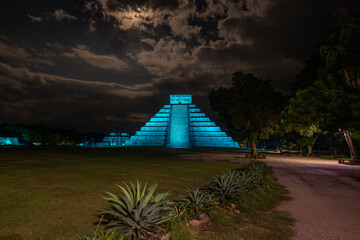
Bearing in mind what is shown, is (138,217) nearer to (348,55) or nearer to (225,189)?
(225,189)

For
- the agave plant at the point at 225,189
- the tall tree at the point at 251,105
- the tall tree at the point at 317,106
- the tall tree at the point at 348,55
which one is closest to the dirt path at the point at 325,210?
the agave plant at the point at 225,189

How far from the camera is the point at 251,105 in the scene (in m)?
31.9

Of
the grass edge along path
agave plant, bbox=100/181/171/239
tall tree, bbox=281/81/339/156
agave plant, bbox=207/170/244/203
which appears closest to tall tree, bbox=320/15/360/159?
tall tree, bbox=281/81/339/156

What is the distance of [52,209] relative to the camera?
285 inches

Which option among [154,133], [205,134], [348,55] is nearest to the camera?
[348,55]

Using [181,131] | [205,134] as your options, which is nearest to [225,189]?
[181,131]

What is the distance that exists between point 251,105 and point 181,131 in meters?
62.1

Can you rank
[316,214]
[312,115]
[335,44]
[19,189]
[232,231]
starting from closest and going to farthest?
[232,231], [316,214], [19,189], [335,44], [312,115]

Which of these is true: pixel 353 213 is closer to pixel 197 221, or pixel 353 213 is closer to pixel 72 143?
pixel 197 221

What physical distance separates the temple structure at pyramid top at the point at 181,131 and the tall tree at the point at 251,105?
5469 cm

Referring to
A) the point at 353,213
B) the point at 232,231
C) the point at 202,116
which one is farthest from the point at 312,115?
the point at 202,116

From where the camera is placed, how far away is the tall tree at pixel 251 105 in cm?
3200

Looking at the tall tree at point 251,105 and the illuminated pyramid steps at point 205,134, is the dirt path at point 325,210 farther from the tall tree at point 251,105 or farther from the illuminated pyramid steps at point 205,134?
the illuminated pyramid steps at point 205,134

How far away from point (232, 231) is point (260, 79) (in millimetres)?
29683
